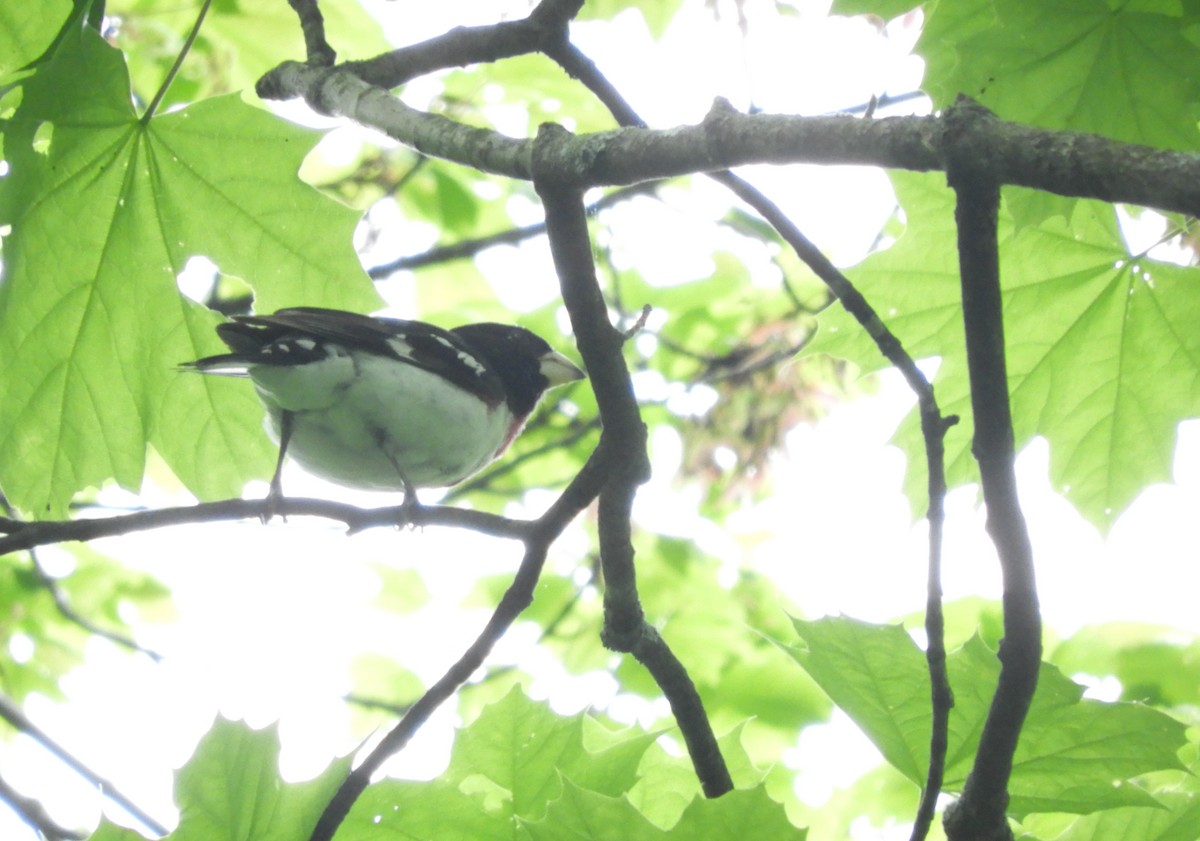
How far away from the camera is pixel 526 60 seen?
5.63 meters

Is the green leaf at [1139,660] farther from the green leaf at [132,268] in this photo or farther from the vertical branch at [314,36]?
the vertical branch at [314,36]

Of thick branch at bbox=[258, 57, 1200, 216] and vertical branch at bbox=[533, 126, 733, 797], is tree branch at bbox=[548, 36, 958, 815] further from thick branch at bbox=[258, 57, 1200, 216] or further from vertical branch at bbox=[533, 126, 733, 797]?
vertical branch at bbox=[533, 126, 733, 797]

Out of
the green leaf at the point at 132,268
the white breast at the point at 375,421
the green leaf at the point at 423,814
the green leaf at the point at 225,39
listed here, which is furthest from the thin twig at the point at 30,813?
the green leaf at the point at 225,39

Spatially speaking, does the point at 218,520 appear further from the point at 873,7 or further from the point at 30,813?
the point at 30,813

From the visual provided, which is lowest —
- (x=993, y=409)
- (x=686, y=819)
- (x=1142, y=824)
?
(x=686, y=819)

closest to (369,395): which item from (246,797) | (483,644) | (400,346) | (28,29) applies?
(400,346)

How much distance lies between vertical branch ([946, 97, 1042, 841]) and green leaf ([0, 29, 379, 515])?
185 centimetres

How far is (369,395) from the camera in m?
3.71

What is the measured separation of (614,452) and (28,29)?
2.02 m

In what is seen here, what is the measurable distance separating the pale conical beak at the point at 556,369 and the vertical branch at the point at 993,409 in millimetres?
3169

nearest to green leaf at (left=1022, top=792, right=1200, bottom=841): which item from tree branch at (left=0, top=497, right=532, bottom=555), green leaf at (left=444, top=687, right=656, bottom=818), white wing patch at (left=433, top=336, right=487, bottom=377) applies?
green leaf at (left=444, top=687, right=656, bottom=818)

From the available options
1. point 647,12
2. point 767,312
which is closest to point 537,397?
point 647,12

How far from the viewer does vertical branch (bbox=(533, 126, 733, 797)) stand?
2381 mm

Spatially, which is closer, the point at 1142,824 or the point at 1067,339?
the point at 1142,824
